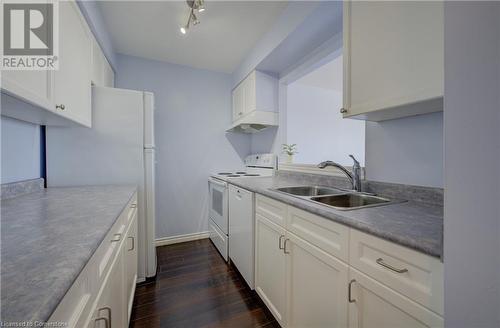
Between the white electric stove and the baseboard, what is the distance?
0.15 meters

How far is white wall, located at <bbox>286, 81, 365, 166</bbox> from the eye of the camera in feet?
9.09

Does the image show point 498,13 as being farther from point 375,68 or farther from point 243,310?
point 243,310

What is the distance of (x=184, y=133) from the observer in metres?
2.84

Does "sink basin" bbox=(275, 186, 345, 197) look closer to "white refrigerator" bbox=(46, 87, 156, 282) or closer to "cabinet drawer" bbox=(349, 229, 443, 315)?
"cabinet drawer" bbox=(349, 229, 443, 315)

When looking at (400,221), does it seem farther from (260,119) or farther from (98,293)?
(260,119)

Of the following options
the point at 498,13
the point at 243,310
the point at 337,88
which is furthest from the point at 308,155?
the point at 498,13

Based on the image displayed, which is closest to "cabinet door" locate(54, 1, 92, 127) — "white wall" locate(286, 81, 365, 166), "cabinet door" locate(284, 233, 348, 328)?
"cabinet door" locate(284, 233, 348, 328)

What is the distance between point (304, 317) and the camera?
109cm

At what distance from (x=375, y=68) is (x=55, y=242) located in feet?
4.75

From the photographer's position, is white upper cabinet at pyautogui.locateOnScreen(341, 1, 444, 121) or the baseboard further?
the baseboard

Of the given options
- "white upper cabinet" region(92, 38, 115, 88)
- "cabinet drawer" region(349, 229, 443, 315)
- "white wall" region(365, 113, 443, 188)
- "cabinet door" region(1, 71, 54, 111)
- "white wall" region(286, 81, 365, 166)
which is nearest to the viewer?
"cabinet drawer" region(349, 229, 443, 315)

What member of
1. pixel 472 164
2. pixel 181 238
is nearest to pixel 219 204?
pixel 181 238

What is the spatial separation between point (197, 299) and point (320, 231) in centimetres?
124

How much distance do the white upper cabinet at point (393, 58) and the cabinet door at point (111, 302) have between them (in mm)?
1374
